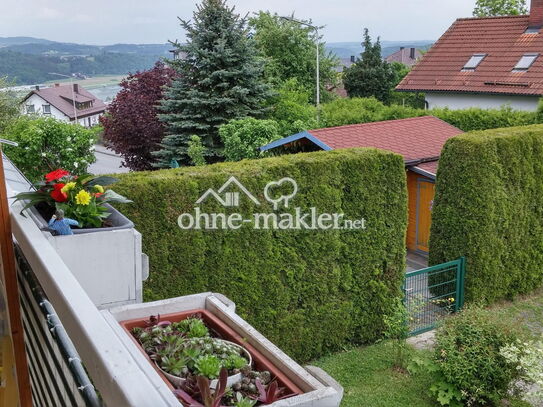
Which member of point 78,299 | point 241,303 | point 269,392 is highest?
point 78,299

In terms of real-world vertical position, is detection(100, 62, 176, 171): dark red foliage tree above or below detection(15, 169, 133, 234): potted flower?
below

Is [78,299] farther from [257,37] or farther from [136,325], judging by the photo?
[257,37]

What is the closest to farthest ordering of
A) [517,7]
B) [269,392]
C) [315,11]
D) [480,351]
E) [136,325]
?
[269,392]
[136,325]
[480,351]
[315,11]
[517,7]

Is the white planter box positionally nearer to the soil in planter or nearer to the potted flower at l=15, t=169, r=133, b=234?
the potted flower at l=15, t=169, r=133, b=234

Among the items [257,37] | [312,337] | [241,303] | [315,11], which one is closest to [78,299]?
[241,303]

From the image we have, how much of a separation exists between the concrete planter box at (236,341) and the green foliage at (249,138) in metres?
12.1

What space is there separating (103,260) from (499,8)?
36.1m

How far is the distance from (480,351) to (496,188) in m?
3.61

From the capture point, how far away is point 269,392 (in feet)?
5.19

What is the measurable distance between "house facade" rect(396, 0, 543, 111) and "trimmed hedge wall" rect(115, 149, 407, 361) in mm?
13968

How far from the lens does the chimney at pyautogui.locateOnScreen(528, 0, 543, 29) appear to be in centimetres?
2177

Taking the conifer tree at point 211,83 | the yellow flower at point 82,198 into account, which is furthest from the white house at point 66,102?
the yellow flower at point 82,198

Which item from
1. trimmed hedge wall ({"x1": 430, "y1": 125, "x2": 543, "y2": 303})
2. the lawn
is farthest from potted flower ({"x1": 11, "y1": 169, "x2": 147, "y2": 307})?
trimmed hedge wall ({"x1": 430, "y1": 125, "x2": 543, "y2": 303})

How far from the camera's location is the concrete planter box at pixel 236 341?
1386 millimetres
